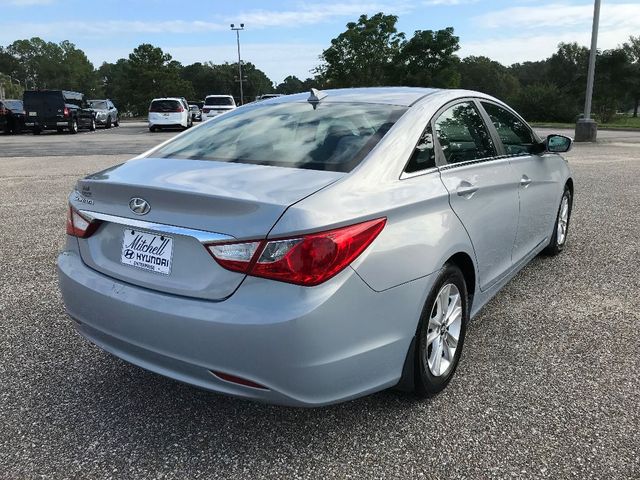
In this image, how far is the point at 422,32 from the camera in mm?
65562

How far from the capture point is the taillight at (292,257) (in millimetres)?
2125

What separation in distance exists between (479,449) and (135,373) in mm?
1873

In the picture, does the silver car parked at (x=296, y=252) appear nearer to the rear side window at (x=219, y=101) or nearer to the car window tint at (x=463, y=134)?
the car window tint at (x=463, y=134)

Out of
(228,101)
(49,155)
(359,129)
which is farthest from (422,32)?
(359,129)

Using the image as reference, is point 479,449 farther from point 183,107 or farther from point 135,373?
point 183,107

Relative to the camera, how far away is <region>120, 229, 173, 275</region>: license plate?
2350 mm

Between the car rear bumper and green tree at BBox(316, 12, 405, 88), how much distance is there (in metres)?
66.9

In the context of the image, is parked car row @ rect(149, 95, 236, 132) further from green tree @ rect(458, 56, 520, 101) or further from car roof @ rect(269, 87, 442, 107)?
green tree @ rect(458, 56, 520, 101)

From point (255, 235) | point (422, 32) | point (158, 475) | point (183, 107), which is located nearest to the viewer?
point (255, 235)

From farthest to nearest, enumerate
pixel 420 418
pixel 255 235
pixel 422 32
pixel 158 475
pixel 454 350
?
pixel 422 32
pixel 454 350
pixel 420 418
pixel 158 475
pixel 255 235

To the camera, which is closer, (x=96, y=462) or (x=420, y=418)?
(x=96, y=462)

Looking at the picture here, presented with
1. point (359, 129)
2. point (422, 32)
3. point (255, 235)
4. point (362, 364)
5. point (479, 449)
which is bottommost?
point (479, 449)

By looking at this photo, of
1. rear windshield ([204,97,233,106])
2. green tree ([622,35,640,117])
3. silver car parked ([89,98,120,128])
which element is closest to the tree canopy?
green tree ([622,35,640,117])

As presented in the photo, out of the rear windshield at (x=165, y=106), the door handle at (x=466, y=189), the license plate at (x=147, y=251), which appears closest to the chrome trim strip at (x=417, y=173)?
the door handle at (x=466, y=189)
